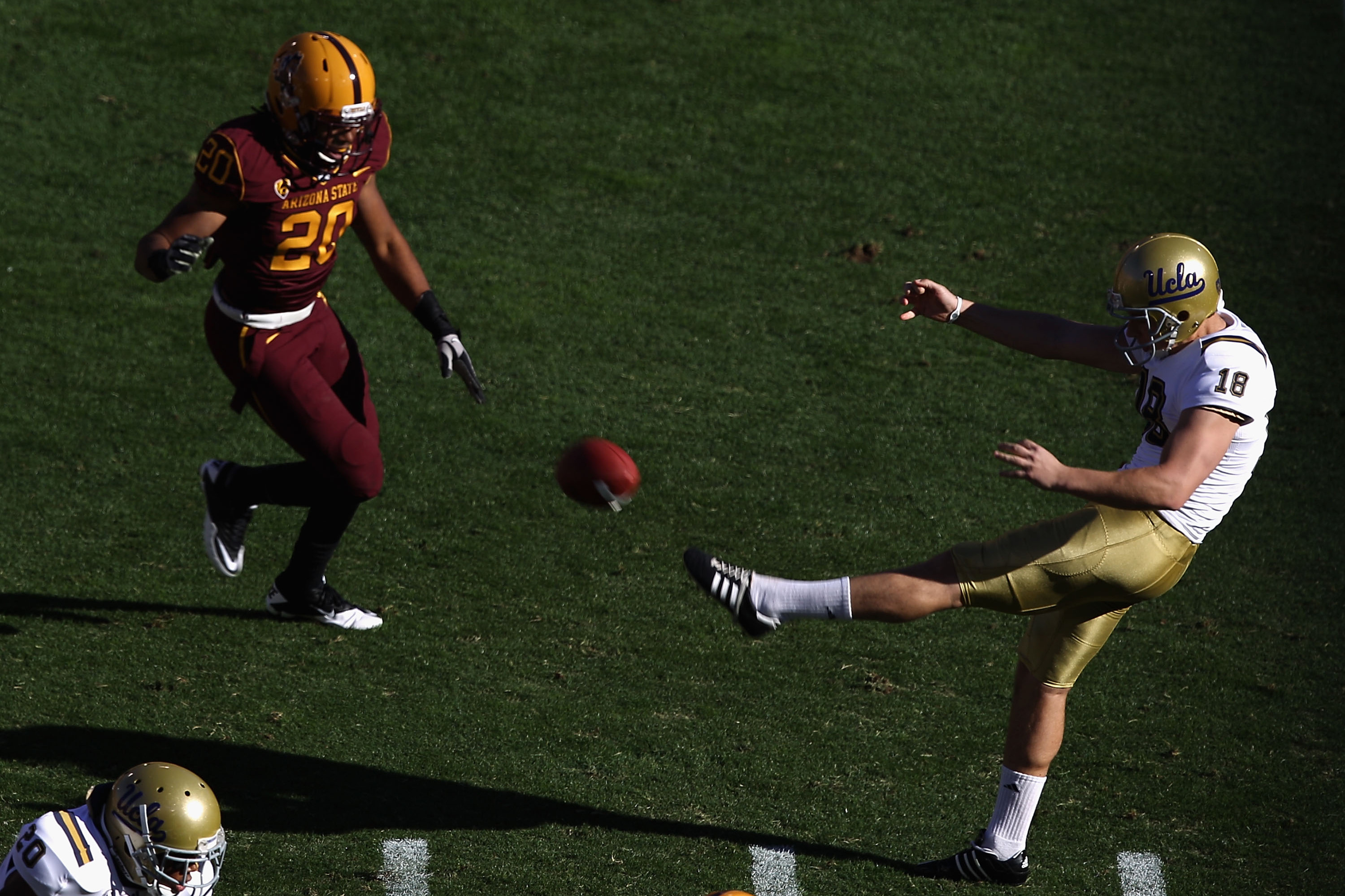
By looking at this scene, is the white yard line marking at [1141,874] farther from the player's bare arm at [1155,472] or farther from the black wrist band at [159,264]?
the black wrist band at [159,264]

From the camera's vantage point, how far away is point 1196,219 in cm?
920

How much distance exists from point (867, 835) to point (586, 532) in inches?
87.0

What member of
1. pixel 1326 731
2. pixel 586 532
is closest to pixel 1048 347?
pixel 1326 731

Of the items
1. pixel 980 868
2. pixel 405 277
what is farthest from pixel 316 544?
pixel 980 868

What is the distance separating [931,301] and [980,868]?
1.77 meters

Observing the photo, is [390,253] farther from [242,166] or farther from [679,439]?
[679,439]

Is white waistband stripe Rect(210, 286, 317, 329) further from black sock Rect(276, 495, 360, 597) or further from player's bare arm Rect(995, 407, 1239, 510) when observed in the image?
player's bare arm Rect(995, 407, 1239, 510)

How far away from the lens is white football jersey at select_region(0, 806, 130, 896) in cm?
309

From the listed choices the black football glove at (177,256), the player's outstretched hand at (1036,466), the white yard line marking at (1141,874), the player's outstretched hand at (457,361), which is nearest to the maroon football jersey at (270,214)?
the black football glove at (177,256)

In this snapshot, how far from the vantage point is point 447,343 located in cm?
525

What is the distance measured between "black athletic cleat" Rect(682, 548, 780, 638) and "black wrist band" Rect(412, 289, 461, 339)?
166cm

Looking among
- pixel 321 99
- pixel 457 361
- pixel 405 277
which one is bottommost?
pixel 457 361

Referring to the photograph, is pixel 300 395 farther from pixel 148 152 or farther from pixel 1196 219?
pixel 1196 219

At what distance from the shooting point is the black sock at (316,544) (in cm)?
528
